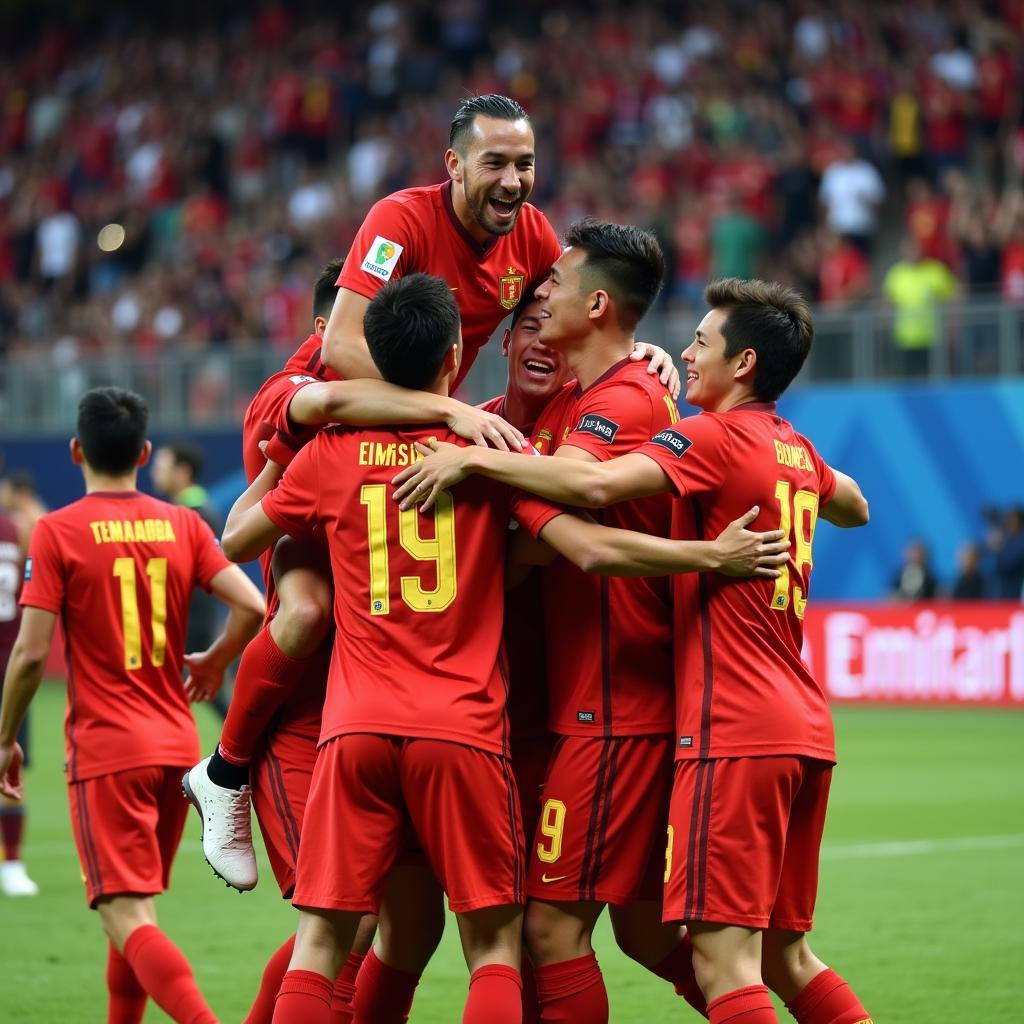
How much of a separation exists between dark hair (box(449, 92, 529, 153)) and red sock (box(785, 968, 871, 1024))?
2716 millimetres

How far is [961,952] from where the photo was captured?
27.0 feet

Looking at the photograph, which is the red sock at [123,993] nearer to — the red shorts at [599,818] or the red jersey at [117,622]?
the red jersey at [117,622]

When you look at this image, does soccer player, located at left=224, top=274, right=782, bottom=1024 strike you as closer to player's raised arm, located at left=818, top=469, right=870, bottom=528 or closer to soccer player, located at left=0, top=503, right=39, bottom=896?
player's raised arm, located at left=818, top=469, right=870, bottom=528

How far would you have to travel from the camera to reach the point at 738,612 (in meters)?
5.19

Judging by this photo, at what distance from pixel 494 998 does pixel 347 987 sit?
1.05m

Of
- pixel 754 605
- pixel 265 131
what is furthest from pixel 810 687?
pixel 265 131

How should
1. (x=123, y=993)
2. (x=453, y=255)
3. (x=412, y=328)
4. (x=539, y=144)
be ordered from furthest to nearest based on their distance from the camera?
1. (x=539, y=144)
2. (x=123, y=993)
3. (x=453, y=255)
4. (x=412, y=328)

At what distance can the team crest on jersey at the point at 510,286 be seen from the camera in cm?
604

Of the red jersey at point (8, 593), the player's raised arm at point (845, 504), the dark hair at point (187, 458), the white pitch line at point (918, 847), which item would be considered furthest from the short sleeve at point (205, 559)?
the dark hair at point (187, 458)

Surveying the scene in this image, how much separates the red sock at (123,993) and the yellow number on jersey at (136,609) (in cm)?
100

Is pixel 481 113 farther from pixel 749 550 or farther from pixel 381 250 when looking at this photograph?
pixel 749 550

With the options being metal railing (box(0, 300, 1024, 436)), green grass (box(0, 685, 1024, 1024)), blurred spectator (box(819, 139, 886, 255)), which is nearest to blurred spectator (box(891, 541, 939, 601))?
metal railing (box(0, 300, 1024, 436))

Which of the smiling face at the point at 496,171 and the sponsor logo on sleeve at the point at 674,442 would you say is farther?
the smiling face at the point at 496,171

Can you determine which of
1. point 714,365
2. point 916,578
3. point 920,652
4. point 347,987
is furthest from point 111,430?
point 916,578
